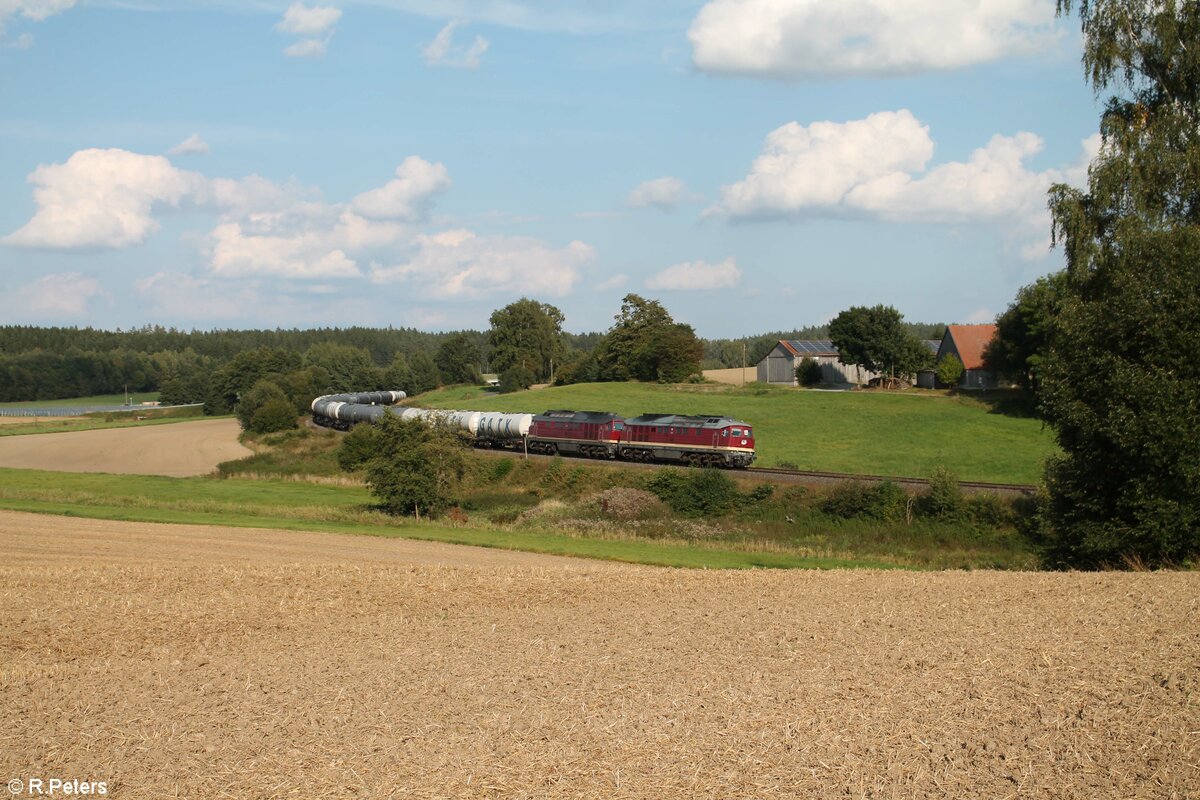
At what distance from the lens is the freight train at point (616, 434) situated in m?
54.4

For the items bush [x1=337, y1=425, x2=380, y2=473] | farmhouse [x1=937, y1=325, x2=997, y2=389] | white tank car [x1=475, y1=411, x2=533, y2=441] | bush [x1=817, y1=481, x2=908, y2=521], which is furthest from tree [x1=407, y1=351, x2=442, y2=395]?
bush [x1=817, y1=481, x2=908, y2=521]

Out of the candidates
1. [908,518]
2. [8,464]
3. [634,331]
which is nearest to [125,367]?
[634,331]

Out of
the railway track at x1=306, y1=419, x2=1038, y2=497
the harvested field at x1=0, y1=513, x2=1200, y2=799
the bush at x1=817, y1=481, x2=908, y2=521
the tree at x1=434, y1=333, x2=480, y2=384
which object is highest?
the tree at x1=434, y1=333, x2=480, y2=384

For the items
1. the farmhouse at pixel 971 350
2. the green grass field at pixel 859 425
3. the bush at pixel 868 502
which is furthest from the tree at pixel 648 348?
the bush at pixel 868 502

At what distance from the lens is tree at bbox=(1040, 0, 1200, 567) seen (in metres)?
23.9

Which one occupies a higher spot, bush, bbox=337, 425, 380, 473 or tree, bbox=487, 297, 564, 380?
tree, bbox=487, 297, 564, 380

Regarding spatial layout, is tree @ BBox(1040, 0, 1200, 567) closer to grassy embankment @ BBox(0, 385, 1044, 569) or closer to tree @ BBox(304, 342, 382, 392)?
grassy embankment @ BBox(0, 385, 1044, 569)

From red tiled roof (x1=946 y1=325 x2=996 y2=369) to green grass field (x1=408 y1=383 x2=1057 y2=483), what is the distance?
11.3 metres

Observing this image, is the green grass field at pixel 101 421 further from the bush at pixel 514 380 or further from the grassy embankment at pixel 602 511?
the grassy embankment at pixel 602 511

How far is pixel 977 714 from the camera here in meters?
10.2

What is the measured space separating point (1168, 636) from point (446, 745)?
9.16 metres

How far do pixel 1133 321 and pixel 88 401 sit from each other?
560ft

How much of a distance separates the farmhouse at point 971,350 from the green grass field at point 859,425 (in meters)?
9.83

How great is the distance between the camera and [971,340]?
9938 centimetres
